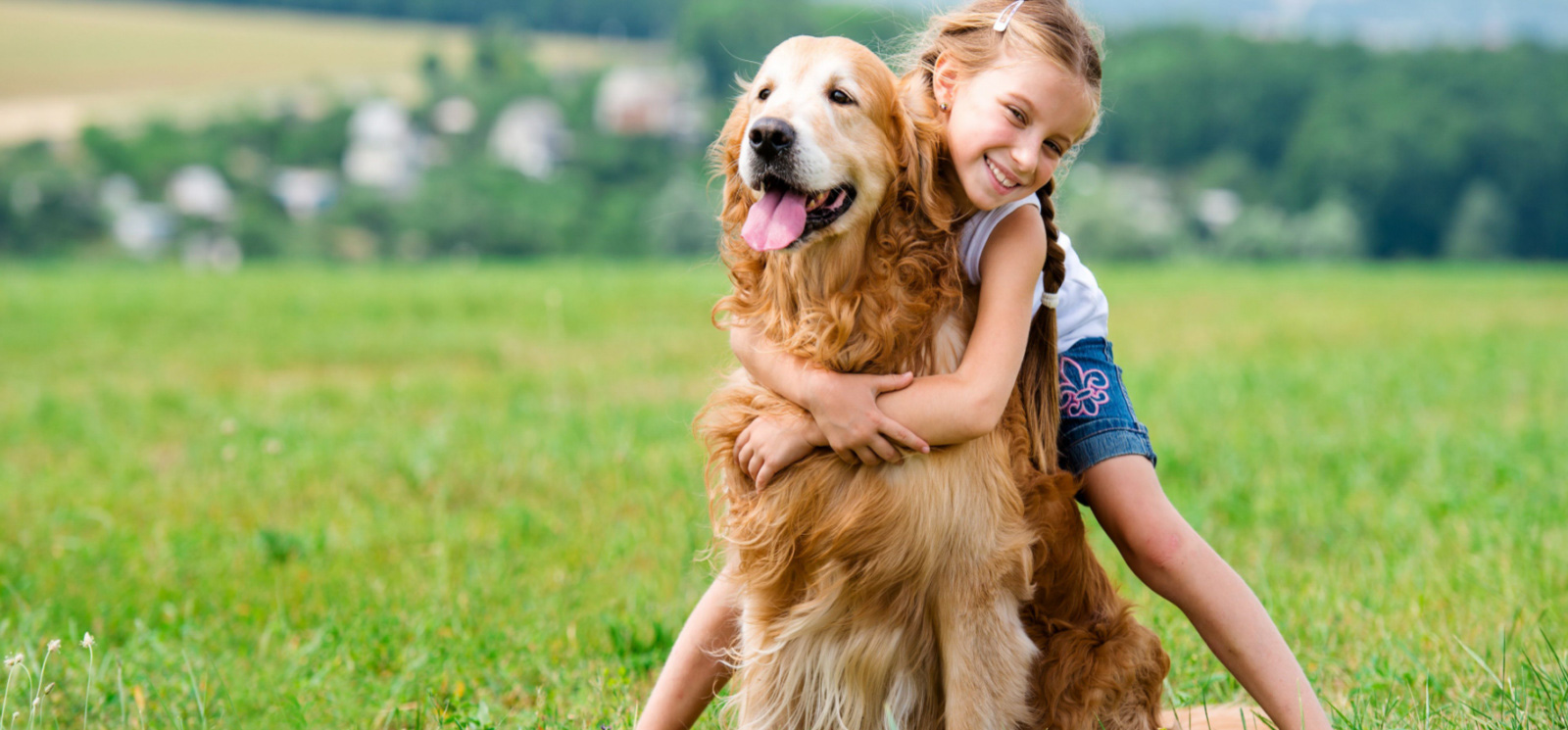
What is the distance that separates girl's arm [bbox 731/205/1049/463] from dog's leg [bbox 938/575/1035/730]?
13.5 inches

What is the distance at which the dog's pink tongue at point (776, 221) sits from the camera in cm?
248

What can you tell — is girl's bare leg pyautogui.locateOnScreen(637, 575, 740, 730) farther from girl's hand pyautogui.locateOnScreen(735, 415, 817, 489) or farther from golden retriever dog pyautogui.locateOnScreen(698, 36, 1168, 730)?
girl's hand pyautogui.locateOnScreen(735, 415, 817, 489)

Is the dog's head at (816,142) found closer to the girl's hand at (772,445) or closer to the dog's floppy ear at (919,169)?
the dog's floppy ear at (919,169)

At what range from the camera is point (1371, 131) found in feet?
123

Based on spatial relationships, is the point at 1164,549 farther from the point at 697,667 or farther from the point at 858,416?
the point at 697,667

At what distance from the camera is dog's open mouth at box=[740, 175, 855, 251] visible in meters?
2.48

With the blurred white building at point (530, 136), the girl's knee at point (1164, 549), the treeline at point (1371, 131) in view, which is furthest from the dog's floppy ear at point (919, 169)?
the blurred white building at point (530, 136)

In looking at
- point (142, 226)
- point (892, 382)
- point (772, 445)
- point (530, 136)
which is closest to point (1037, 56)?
point (892, 382)

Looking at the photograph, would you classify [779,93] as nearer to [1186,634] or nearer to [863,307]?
[863,307]

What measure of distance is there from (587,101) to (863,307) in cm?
3833

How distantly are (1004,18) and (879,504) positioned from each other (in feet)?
3.65

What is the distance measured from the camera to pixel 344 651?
364 cm

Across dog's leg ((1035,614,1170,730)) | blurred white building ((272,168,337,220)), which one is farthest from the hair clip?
blurred white building ((272,168,337,220))

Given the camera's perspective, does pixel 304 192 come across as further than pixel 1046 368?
Yes
